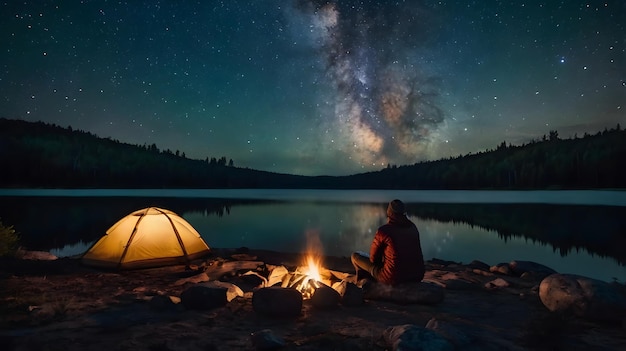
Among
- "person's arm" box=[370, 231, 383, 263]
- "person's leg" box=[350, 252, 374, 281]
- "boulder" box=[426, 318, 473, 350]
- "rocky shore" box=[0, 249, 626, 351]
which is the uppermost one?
"person's arm" box=[370, 231, 383, 263]

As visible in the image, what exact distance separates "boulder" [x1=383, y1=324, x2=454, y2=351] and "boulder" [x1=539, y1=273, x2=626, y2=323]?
302cm

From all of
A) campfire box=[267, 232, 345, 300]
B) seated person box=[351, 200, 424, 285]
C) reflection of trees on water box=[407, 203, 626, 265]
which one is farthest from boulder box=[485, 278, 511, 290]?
reflection of trees on water box=[407, 203, 626, 265]

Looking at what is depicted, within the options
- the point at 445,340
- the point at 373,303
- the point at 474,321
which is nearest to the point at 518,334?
the point at 474,321

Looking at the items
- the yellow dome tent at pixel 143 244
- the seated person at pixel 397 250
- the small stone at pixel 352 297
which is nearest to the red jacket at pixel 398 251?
the seated person at pixel 397 250

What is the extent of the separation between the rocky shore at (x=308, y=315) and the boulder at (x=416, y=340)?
0.02 metres

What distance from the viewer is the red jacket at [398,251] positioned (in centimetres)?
854

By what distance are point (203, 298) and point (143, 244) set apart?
550cm

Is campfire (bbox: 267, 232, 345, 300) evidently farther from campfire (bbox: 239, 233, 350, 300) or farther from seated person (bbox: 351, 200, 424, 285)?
seated person (bbox: 351, 200, 424, 285)

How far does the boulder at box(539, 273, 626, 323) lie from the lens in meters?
7.32

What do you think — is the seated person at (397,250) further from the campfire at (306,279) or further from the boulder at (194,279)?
the boulder at (194,279)

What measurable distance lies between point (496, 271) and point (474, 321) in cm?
832

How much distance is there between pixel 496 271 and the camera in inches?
587

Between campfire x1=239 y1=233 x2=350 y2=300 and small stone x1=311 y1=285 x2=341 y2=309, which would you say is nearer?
small stone x1=311 y1=285 x2=341 y2=309

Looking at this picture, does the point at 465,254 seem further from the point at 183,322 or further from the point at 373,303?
the point at 183,322
